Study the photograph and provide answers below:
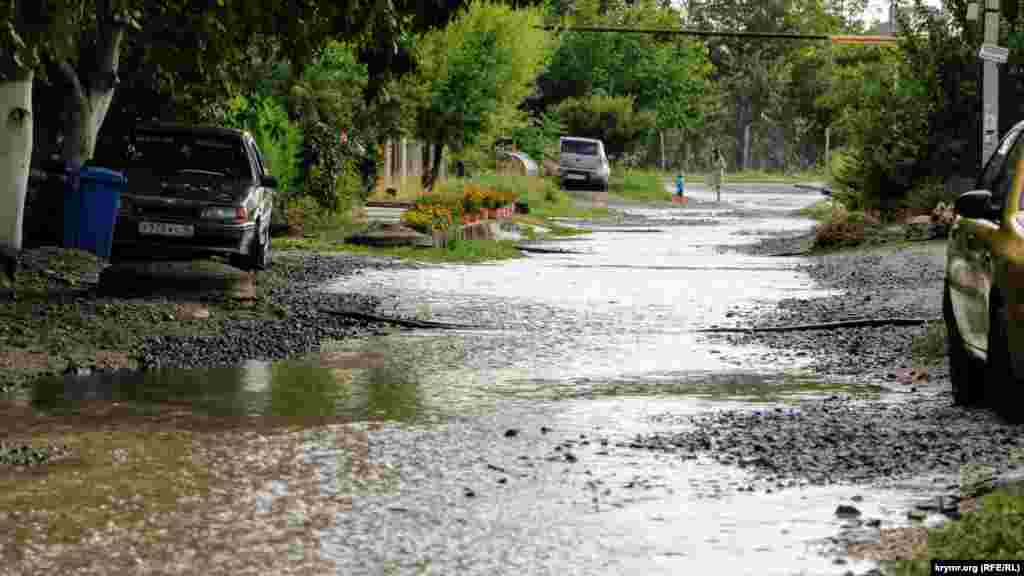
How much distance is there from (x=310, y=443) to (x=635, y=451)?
5.80ft

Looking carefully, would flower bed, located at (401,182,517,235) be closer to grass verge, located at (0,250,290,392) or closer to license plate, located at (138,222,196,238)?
license plate, located at (138,222,196,238)

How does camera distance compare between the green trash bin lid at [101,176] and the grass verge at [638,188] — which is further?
the grass verge at [638,188]

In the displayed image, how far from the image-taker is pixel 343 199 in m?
33.9

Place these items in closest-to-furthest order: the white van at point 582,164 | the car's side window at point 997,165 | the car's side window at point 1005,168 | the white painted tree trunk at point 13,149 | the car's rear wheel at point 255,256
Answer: the car's side window at point 1005,168, the car's side window at point 997,165, the white painted tree trunk at point 13,149, the car's rear wheel at point 255,256, the white van at point 582,164

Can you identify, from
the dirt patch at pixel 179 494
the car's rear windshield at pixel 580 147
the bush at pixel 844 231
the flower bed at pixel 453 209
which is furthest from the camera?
the car's rear windshield at pixel 580 147

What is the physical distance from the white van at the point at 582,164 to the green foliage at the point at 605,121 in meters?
12.6

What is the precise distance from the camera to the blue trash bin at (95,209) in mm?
20172

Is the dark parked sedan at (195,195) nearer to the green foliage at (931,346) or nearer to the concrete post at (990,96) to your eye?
the concrete post at (990,96)

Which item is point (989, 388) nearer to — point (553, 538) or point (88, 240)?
point (553, 538)

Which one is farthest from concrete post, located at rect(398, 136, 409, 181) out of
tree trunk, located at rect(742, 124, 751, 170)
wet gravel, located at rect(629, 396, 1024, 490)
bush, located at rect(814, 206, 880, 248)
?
tree trunk, located at rect(742, 124, 751, 170)

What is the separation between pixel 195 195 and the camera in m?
20.8

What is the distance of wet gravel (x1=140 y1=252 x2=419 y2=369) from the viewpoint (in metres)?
13.9

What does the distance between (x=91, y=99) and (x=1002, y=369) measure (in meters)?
14.1

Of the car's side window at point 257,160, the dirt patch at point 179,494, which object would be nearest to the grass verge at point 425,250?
the car's side window at point 257,160
